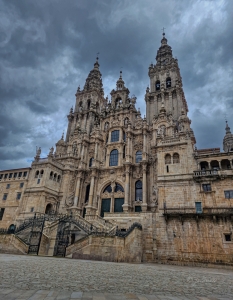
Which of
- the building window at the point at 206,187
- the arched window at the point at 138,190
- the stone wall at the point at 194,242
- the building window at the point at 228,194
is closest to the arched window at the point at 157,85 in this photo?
the arched window at the point at 138,190

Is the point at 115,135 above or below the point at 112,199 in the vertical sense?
above

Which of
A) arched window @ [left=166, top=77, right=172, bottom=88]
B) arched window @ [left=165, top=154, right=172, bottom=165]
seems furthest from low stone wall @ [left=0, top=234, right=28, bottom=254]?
arched window @ [left=166, top=77, right=172, bottom=88]

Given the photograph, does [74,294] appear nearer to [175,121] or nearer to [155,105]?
[175,121]

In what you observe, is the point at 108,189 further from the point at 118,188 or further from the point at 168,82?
the point at 168,82

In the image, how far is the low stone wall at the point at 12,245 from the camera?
2147cm

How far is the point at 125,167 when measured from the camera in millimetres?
35844

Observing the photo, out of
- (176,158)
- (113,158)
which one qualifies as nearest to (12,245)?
(113,158)

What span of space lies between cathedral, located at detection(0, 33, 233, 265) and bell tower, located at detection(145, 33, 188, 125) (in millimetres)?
210

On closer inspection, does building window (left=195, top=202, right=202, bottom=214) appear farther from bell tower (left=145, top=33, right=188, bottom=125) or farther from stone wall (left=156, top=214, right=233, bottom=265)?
bell tower (left=145, top=33, right=188, bottom=125)

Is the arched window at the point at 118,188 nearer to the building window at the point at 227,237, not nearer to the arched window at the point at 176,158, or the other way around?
the arched window at the point at 176,158

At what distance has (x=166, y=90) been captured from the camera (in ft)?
135

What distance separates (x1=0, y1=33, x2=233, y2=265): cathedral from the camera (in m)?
22.1

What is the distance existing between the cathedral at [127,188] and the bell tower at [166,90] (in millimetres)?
210

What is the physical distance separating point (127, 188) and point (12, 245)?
17.9m
